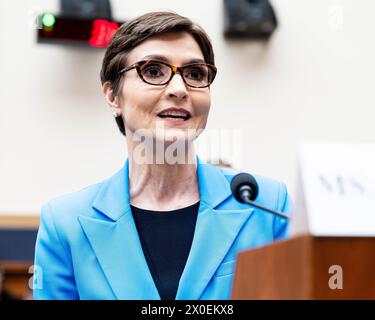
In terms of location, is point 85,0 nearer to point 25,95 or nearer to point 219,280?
point 25,95

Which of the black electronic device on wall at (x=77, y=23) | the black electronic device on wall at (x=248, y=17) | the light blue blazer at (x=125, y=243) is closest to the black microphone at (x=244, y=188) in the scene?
the light blue blazer at (x=125, y=243)

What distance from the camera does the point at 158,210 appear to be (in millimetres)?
1339

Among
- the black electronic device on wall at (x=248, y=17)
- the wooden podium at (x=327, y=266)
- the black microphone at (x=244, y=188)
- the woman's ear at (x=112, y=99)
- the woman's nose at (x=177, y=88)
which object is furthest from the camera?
the black electronic device on wall at (x=248, y=17)

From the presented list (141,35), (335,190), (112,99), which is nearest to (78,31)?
(112,99)

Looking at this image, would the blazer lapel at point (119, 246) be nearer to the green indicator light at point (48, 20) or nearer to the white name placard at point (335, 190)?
the white name placard at point (335, 190)

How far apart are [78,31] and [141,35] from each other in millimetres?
2897

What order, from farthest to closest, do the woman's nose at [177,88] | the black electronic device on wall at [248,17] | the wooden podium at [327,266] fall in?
the black electronic device on wall at [248,17], the woman's nose at [177,88], the wooden podium at [327,266]

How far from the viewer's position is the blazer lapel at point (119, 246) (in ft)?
3.87

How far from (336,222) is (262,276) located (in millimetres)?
148

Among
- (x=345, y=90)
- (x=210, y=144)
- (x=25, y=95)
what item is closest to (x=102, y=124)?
(x=25, y=95)

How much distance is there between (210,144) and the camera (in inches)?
143

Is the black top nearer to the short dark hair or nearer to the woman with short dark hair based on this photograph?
the woman with short dark hair

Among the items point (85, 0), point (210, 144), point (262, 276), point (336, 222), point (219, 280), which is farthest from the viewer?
point (85, 0)

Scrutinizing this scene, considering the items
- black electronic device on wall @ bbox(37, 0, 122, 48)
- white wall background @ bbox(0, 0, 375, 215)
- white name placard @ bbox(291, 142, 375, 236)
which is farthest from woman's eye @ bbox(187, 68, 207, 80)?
white wall background @ bbox(0, 0, 375, 215)
